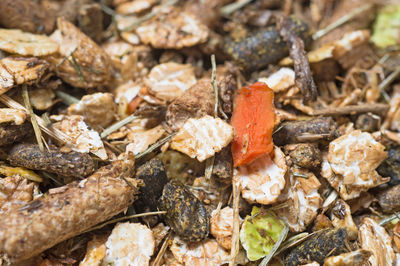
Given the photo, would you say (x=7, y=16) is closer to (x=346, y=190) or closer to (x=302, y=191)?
(x=302, y=191)

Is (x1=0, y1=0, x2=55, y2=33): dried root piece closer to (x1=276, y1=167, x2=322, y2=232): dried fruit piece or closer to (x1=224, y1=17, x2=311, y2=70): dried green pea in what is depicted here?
(x1=224, y1=17, x2=311, y2=70): dried green pea

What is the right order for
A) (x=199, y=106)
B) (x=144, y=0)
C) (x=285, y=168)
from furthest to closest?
(x=144, y=0), (x=199, y=106), (x=285, y=168)

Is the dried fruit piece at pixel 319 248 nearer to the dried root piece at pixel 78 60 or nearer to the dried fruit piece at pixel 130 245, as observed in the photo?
the dried fruit piece at pixel 130 245

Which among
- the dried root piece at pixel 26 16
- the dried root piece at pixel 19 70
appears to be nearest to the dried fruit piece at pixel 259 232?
the dried root piece at pixel 19 70

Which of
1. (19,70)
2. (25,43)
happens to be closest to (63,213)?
(19,70)

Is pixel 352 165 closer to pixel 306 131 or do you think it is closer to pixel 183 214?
pixel 306 131

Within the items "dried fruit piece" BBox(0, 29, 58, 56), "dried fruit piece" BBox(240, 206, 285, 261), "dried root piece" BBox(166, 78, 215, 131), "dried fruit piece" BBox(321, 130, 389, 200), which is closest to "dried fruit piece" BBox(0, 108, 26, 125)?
"dried fruit piece" BBox(0, 29, 58, 56)

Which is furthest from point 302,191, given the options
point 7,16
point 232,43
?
point 7,16
